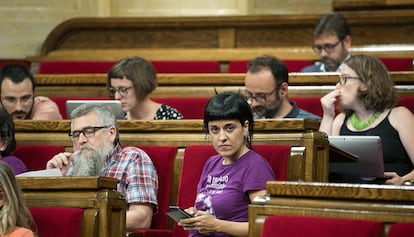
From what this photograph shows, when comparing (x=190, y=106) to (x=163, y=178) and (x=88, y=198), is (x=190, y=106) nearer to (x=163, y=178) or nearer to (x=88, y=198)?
(x=163, y=178)

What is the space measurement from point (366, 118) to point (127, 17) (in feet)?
4.33

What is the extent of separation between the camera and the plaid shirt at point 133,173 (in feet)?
5.32

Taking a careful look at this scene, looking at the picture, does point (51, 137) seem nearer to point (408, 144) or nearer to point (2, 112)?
point (2, 112)

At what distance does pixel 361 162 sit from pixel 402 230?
56 centimetres

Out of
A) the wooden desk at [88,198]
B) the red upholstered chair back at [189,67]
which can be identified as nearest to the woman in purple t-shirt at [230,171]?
the wooden desk at [88,198]

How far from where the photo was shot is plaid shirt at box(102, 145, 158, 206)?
63.9 inches

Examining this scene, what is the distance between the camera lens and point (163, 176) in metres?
1.71

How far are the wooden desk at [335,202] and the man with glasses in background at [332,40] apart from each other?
1130 mm

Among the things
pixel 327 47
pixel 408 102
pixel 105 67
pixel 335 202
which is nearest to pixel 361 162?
pixel 408 102

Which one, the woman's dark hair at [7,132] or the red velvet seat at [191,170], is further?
the woman's dark hair at [7,132]

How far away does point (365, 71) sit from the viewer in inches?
71.7

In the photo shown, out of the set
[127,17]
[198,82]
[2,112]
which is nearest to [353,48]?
[198,82]

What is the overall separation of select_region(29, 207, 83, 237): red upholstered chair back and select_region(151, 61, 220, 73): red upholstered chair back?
4.15 ft

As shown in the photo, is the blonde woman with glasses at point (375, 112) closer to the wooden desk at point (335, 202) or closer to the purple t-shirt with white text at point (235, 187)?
the purple t-shirt with white text at point (235, 187)
